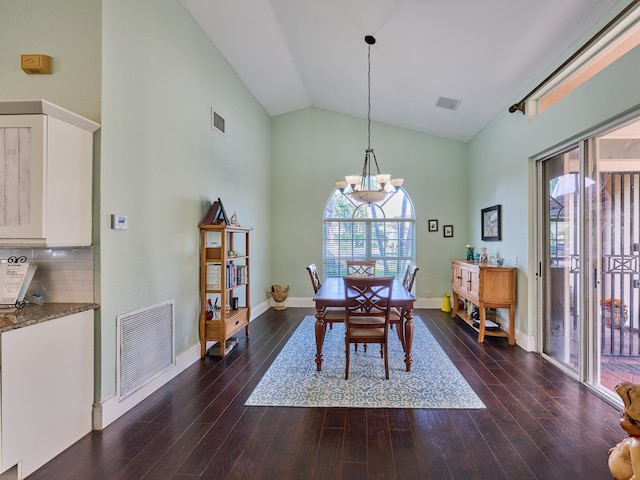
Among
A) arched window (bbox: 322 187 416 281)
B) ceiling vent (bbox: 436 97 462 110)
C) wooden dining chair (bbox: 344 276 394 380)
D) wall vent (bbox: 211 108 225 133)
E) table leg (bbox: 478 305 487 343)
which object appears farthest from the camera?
arched window (bbox: 322 187 416 281)

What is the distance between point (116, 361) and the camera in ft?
7.91

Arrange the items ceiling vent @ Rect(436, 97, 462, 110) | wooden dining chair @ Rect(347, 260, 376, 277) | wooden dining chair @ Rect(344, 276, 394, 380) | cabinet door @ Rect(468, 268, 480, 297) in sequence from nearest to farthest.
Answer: wooden dining chair @ Rect(344, 276, 394, 380) → cabinet door @ Rect(468, 268, 480, 297) → ceiling vent @ Rect(436, 97, 462, 110) → wooden dining chair @ Rect(347, 260, 376, 277)

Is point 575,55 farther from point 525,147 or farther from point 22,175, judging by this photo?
point 22,175

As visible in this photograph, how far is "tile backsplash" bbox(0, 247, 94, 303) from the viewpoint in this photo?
2.29m

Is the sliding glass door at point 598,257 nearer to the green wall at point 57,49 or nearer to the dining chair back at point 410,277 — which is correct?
the dining chair back at point 410,277

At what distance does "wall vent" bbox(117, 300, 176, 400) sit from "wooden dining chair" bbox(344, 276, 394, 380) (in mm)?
1646

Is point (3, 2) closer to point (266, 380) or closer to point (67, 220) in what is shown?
point (67, 220)

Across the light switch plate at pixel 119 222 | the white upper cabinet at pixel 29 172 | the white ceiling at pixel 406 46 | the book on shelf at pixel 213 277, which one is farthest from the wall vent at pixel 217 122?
the white upper cabinet at pixel 29 172

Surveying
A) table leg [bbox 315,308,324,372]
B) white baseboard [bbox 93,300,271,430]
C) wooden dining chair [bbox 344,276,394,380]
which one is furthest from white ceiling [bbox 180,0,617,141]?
white baseboard [bbox 93,300,271,430]

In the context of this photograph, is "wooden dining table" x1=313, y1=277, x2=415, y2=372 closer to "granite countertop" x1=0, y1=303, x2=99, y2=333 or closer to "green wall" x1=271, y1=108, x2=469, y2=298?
"granite countertop" x1=0, y1=303, x2=99, y2=333

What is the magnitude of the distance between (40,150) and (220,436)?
2084 mm

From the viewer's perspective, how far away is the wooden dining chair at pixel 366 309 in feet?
9.93

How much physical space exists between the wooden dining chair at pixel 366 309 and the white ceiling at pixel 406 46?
8.25 ft

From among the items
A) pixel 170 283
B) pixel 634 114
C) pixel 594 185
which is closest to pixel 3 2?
pixel 170 283
